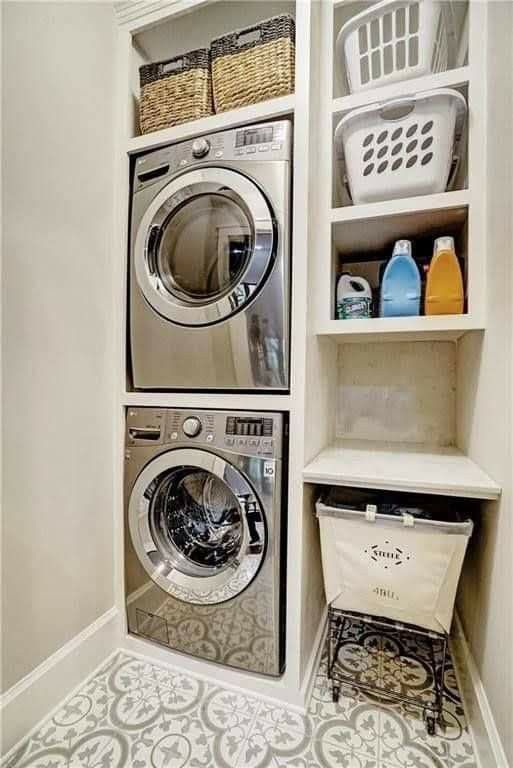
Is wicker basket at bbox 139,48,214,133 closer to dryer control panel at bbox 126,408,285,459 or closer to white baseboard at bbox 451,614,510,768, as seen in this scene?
dryer control panel at bbox 126,408,285,459

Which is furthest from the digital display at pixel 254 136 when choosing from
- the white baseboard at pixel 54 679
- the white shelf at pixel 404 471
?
the white baseboard at pixel 54 679

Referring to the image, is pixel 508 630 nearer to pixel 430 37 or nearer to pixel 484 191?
pixel 484 191

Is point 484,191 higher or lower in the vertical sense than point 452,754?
higher

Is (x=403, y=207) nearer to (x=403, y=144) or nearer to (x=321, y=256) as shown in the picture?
(x=403, y=144)

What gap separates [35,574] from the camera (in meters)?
1.07

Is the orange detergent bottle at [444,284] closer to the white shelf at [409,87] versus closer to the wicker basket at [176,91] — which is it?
the white shelf at [409,87]

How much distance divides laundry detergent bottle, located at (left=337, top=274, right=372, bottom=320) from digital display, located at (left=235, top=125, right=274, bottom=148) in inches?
21.5

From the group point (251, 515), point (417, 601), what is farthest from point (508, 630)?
point (251, 515)

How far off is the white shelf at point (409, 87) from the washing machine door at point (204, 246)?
45 centimetres

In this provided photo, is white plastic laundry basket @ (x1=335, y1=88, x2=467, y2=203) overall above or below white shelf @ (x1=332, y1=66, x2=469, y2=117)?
below

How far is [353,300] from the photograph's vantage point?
1.32 meters

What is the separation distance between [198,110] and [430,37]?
758 mm

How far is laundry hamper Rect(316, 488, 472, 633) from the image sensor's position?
105cm

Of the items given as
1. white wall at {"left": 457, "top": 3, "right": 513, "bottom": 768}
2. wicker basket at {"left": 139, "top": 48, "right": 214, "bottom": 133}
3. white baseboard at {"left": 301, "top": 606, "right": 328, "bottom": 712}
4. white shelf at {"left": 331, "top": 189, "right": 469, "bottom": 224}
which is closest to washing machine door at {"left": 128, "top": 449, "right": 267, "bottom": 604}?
white baseboard at {"left": 301, "top": 606, "right": 328, "bottom": 712}
